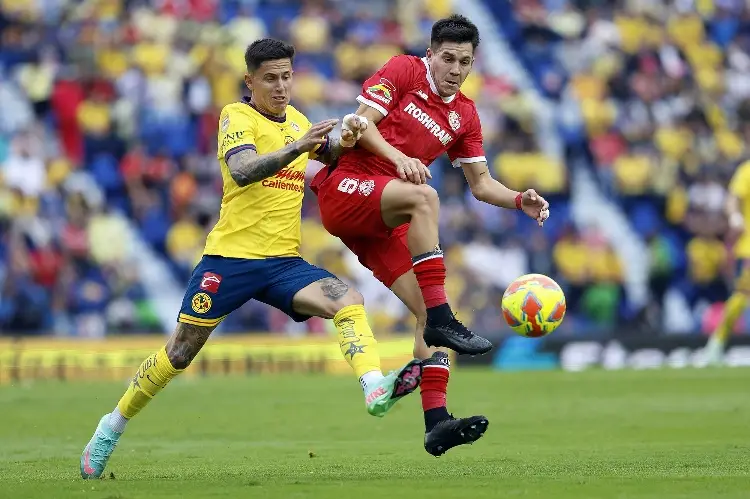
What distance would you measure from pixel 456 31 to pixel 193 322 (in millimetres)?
2663

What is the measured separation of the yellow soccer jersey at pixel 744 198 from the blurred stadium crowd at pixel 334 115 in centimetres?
421

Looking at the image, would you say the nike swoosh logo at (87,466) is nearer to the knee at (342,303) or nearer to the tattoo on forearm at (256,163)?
the knee at (342,303)

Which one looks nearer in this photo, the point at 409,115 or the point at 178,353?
the point at 178,353

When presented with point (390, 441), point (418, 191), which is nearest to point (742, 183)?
point (390, 441)

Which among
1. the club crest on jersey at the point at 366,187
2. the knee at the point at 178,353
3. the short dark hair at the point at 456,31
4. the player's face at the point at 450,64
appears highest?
the short dark hair at the point at 456,31

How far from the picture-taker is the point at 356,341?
8.77 metres

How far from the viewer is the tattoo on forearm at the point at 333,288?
29.2 feet

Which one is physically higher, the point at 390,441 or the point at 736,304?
the point at 390,441

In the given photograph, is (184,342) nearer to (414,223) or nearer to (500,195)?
(414,223)

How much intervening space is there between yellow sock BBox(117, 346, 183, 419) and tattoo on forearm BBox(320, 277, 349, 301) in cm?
120

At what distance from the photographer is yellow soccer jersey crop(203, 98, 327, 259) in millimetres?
9156

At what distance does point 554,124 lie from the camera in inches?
1009

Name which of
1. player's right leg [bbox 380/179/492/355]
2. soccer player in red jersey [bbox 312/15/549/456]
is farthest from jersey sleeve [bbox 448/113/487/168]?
player's right leg [bbox 380/179/492/355]

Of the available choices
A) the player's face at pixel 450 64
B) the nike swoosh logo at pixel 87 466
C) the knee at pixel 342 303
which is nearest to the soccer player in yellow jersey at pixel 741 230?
the player's face at pixel 450 64
